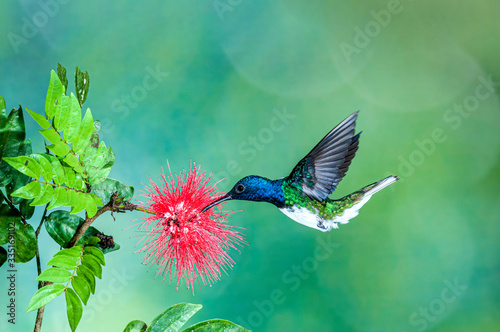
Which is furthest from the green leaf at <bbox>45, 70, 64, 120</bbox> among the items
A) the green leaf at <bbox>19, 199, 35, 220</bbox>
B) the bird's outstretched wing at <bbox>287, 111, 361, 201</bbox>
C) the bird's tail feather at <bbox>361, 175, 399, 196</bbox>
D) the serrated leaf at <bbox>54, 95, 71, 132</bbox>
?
the bird's tail feather at <bbox>361, 175, 399, 196</bbox>

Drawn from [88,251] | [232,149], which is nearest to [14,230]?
[88,251]

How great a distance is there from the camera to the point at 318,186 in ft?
2.14

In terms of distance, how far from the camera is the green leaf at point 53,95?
43 cm

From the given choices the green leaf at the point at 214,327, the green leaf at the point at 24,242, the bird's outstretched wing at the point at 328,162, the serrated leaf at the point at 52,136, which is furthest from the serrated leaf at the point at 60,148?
the bird's outstretched wing at the point at 328,162

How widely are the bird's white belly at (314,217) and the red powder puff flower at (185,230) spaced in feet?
0.40

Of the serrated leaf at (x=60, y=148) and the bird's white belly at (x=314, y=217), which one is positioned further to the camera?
the bird's white belly at (x=314, y=217)

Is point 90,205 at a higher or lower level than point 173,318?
higher

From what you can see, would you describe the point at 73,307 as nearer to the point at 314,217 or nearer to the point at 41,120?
the point at 41,120

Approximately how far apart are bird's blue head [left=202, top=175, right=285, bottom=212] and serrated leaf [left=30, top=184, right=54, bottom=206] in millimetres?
202

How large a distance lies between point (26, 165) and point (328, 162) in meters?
0.37

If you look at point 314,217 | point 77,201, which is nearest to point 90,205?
point 77,201

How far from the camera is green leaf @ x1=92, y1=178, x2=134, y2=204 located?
517mm

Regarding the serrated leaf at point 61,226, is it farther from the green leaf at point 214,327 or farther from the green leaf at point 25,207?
the green leaf at point 214,327

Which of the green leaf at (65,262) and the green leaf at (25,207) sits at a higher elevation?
the green leaf at (25,207)
